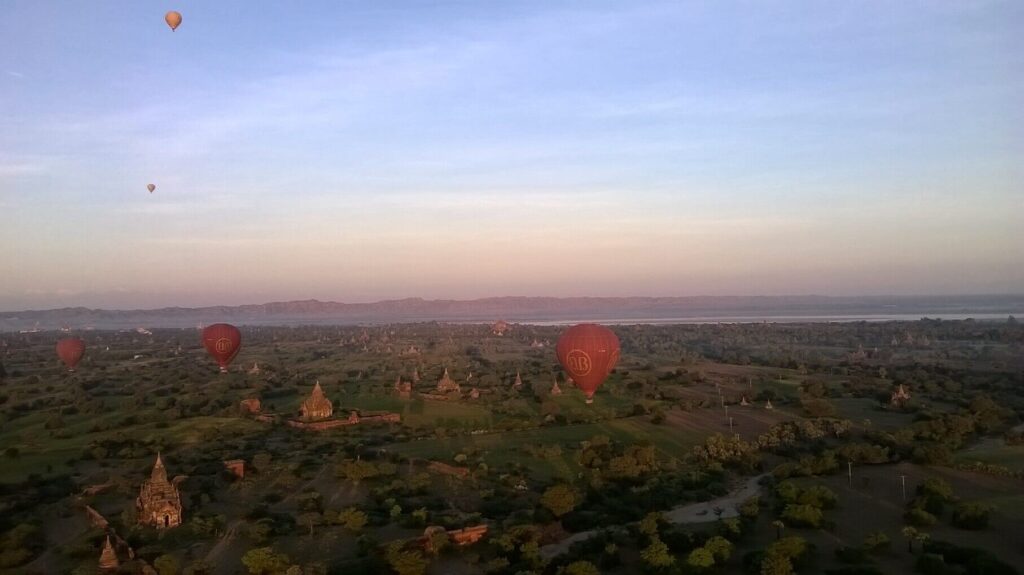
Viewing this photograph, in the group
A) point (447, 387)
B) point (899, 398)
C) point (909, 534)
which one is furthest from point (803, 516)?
point (447, 387)

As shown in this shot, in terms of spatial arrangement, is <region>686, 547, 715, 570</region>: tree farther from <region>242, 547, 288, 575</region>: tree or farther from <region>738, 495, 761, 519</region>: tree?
<region>242, 547, 288, 575</region>: tree

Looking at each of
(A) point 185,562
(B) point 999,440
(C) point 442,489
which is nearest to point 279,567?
(A) point 185,562

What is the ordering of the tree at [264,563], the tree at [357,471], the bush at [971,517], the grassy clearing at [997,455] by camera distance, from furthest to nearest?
1. the grassy clearing at [997,455]
2. the tree at [357,471]
3. the bush at [971,517]
4. the tree at [264,563]

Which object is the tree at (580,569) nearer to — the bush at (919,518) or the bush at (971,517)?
the bush at (919,518)

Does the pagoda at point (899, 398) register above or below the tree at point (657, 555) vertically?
above

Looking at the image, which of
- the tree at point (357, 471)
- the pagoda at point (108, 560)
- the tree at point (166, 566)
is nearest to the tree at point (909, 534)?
the tree at point (357, 471)

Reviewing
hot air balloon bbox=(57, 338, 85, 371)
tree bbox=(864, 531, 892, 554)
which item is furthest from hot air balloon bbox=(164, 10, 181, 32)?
hot air balloon bbox=(57, 338, 85, 371)

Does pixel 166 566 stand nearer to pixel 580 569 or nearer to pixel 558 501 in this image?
pixel 580 569
